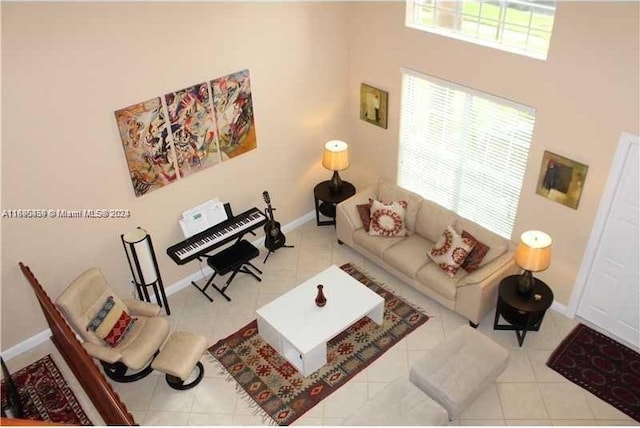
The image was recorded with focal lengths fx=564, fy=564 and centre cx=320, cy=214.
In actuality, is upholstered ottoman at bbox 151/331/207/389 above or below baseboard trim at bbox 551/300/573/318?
above

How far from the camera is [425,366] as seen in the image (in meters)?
5.78

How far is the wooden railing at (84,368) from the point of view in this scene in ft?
15.8

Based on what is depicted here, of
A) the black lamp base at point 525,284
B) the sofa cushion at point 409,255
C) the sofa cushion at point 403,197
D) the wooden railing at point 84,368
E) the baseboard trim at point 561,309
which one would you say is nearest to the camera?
the wooden railing at point 84,368

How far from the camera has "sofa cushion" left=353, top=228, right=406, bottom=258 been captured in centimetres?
754

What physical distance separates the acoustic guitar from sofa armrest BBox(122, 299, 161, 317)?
1.97 metres

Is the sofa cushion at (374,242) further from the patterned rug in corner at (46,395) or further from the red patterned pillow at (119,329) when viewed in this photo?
the patterned rug in corner at (46,395)

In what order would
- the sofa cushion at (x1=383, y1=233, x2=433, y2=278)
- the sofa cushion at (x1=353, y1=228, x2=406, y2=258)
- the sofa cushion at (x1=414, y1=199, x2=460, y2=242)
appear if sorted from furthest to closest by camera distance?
the sofa cushion at (x1=353, y1=228, x2=406, y2=258) → the sofa cushion at (x1=414, y1=199, x2=460, y2=242) → the sofa cushion at (x1=383, y1=233, x2=433, y2=278)

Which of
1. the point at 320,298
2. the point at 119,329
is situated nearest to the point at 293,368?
the point at 320,298

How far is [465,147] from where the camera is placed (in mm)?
7262

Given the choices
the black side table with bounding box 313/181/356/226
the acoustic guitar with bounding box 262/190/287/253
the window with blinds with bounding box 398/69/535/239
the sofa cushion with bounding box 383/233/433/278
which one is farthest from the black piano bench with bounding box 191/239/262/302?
the window with blinds with bounding box 398/69/535/239

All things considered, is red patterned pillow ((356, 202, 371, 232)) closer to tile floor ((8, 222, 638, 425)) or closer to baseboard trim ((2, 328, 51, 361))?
tile floor ((8, 222, 638, 425))

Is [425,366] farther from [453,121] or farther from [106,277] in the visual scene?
[106,277]

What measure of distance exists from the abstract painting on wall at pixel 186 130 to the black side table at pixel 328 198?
1.48m

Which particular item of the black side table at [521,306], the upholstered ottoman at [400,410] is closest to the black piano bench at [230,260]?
the upholstered ottoman at [400,410]
